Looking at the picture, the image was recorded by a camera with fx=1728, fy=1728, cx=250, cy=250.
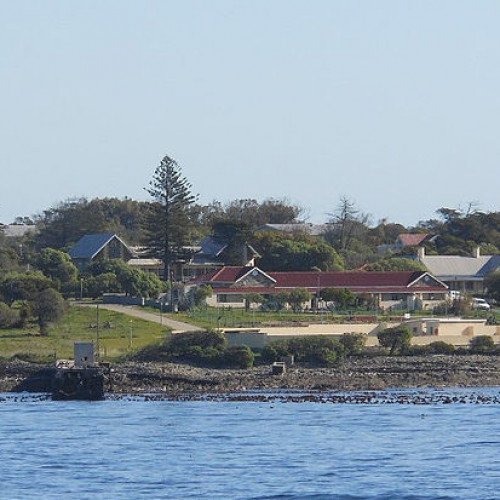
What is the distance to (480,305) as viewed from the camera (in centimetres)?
10588

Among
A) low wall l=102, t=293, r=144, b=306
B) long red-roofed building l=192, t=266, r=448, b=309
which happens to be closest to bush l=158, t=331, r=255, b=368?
low wall l=102, t=293, r=144, b=306

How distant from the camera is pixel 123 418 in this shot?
6272cm

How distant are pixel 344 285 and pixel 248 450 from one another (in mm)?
55046

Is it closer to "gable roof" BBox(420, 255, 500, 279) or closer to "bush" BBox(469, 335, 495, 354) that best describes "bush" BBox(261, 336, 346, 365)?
"bush" BBox(469, 335, 495, 354)

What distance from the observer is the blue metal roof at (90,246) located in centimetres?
12256

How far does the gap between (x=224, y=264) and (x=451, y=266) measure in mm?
16115

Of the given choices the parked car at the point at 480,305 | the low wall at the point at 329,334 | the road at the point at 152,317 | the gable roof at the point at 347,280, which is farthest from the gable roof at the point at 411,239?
the low wall at the point at 329,334

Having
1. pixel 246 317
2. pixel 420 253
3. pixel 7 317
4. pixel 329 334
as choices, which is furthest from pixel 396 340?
pixel 420 253

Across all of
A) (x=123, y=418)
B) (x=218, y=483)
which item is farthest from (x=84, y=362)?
(x=218, y=483)

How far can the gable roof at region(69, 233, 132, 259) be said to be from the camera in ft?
402

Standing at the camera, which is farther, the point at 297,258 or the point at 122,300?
the point at 297,258

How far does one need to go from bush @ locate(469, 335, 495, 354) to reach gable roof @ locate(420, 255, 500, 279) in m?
32.9

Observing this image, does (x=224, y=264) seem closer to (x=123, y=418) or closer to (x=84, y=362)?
(x=84, y=362)

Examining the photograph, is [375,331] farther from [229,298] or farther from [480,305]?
[229,298]
